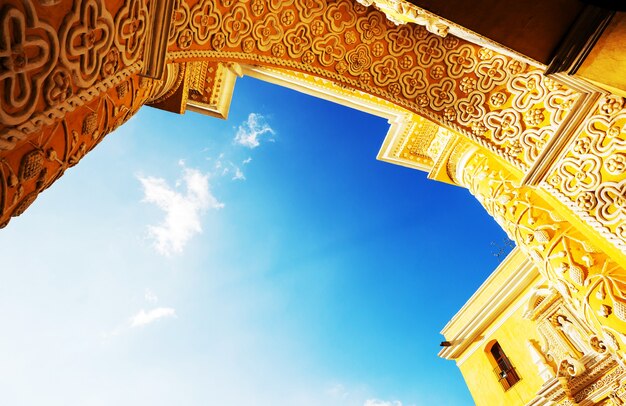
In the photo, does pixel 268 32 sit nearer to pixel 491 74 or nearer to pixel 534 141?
pixel 491 74

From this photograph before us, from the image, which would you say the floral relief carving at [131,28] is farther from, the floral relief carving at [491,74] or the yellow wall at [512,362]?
the yellow wall at [512,362]

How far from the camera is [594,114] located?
2.06 meters

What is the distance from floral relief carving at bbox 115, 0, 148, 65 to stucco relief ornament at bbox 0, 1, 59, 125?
44cm

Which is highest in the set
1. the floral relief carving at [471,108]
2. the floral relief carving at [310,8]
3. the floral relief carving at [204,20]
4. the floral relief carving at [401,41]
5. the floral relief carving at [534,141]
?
the floral relief carving at [310,8]

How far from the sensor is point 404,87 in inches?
118

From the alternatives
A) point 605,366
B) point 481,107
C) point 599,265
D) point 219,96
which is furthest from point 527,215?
point 219,96

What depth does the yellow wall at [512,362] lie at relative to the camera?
5.82 metres

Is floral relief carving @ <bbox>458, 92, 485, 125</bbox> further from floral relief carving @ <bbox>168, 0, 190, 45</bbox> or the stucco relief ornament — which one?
the stucco relief ornament

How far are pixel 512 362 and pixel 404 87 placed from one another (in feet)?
21.1

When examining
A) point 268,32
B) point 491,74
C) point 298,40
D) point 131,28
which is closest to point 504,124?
point 491,74

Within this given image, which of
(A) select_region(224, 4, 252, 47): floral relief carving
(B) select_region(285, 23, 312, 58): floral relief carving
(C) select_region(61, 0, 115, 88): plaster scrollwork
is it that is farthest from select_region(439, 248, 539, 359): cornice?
(C) select_region(61, 0, 115, 88): plaster scrollwork

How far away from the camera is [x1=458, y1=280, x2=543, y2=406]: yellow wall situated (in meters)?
5.82

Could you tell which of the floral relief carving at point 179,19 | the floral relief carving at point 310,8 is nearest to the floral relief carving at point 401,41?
A: the floral relief carving at point 310,8

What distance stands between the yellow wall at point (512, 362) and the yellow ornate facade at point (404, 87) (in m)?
1.73
